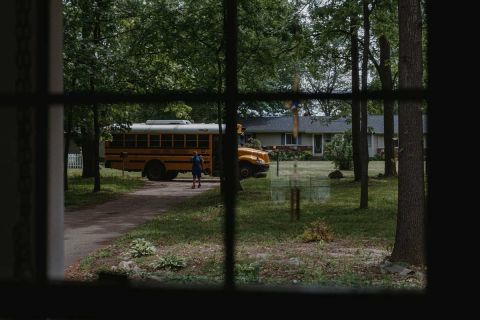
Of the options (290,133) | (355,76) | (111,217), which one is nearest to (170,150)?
(355,76)

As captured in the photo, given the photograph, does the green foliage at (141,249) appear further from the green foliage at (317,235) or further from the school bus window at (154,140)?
the school bus window at (154,140)

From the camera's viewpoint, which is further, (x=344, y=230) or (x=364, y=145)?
(x=364, y=145)

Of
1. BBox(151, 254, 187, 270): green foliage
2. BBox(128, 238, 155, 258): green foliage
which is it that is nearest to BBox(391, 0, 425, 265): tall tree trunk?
BBox(151, 254, 187, 270): green foliage

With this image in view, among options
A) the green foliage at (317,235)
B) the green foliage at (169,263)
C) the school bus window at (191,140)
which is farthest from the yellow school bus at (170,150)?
the green foliage at (169,263)

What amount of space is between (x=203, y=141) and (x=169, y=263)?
57.3 feet

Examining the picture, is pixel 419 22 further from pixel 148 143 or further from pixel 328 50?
pixel 148 143

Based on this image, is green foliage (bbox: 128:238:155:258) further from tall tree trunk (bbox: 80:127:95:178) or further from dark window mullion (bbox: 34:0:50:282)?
tall tree trunk (bbox: 80:127:95:178)

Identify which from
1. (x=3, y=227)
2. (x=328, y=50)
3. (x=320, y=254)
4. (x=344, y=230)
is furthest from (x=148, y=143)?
(x=3, y=227)

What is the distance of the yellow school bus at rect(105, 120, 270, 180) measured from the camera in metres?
26.0

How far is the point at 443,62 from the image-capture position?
4.30 feet

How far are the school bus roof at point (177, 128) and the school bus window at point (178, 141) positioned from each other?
10.6 inches

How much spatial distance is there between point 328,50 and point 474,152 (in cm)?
1915

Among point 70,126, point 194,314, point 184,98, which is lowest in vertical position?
point 194,314

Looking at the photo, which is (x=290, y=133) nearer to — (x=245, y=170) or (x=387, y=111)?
(x=245, y=170)
